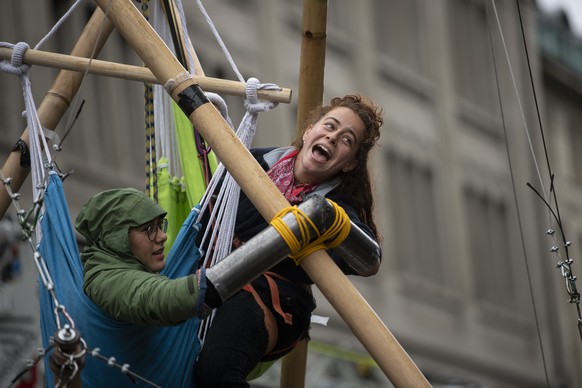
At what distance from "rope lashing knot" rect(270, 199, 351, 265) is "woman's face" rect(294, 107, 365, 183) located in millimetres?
465

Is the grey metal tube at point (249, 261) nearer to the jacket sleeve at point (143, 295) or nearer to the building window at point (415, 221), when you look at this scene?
the jacket sleeve at point (143, 295)

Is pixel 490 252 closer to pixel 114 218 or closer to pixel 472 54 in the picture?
pixel 472 54

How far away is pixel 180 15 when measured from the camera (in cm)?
575

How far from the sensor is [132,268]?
4555mm

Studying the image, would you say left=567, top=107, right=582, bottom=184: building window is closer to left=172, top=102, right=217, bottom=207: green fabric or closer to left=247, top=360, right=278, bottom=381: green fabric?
left=172, top=102, right=217, bottom=207: green fabric

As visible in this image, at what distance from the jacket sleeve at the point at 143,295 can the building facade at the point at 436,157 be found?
12.7m

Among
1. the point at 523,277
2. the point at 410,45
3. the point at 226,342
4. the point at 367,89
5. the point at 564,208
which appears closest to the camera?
the point at 226,342

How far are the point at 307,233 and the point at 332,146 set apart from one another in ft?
2.10

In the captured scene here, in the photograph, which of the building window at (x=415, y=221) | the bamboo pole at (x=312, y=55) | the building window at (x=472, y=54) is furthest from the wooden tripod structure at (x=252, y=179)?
the building window at (x=472, y=54)

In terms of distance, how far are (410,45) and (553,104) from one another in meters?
6.28

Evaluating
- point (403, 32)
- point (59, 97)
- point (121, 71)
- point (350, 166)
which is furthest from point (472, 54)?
point (350, 166)

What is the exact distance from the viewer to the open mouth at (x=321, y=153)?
16.4ft

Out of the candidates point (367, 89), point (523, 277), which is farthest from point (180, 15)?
point (523, 277)

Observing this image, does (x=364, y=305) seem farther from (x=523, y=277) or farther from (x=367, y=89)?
(x=523, y=277)
